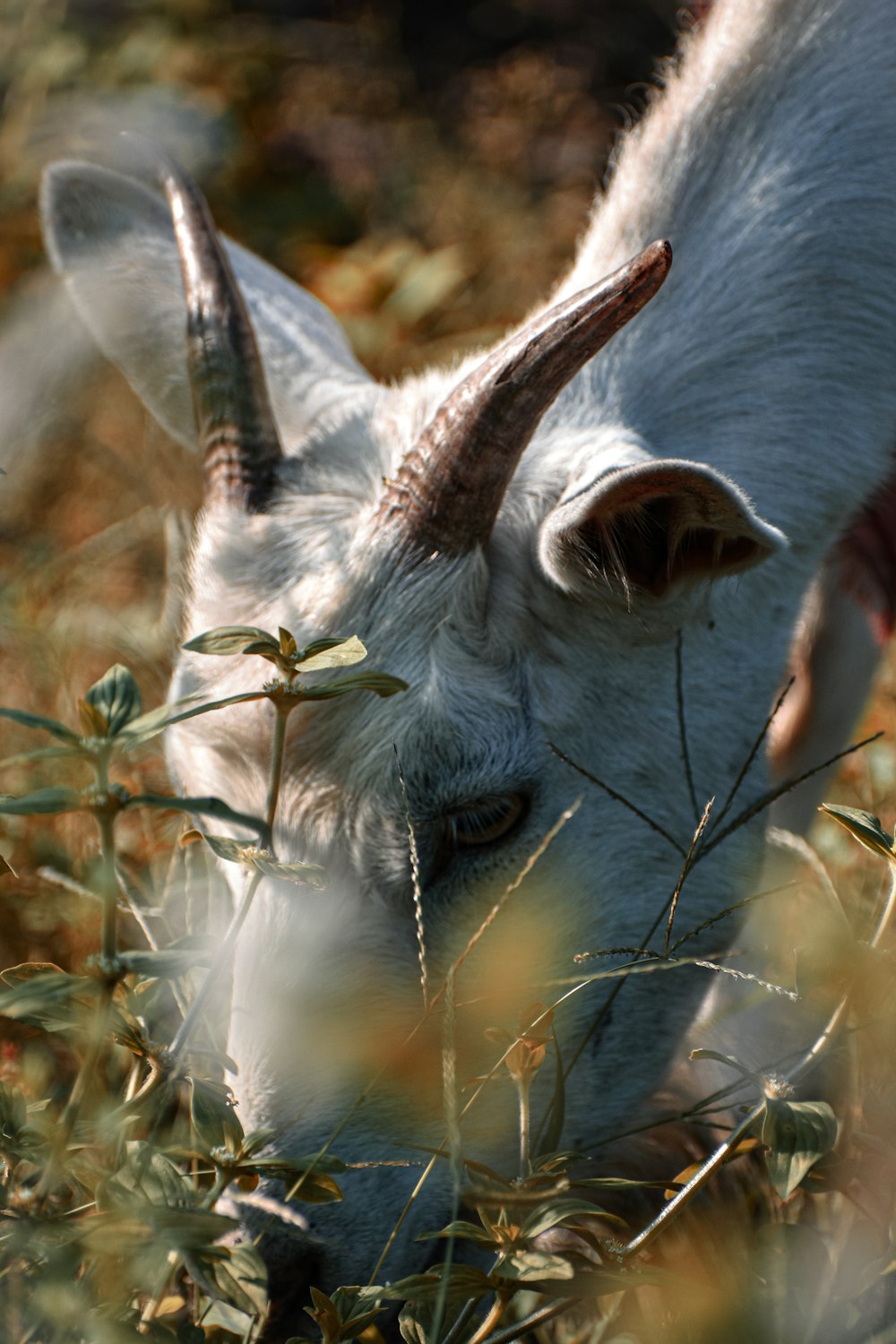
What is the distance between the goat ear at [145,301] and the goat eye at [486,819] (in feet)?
3.83

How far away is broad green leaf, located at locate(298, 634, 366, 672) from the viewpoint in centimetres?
184

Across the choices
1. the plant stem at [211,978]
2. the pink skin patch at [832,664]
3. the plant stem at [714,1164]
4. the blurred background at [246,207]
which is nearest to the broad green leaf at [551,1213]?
the plant stem at [714,1164]

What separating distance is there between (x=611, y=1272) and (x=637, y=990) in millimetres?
924

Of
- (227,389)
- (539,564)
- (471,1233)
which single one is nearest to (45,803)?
(471,1233)

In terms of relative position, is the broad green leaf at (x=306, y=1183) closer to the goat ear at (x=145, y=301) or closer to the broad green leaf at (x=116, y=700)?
the broad green leaf at (x=116, y=700)

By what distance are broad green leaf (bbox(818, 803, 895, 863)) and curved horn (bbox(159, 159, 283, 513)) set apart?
132 centimetres

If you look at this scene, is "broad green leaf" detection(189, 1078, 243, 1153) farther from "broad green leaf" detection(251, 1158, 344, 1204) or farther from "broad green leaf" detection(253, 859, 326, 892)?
"broad green leaf" detection(253, 859, 326, 892)

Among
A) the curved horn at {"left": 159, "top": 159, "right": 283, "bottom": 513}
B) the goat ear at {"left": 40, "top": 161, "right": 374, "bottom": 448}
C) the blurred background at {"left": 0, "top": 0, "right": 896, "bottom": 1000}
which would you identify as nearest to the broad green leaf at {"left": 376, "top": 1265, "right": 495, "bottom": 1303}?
the blurred background at {"left": 0, "top": 0, "right": 896, "bottom": 1000}

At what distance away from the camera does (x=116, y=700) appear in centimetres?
161

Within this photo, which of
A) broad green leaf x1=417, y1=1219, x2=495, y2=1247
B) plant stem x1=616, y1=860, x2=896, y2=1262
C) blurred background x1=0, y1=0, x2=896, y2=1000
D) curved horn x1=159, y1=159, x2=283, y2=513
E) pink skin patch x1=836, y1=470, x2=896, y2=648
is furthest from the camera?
blurred background x1=0, y1=0, x2=896, y2=1000

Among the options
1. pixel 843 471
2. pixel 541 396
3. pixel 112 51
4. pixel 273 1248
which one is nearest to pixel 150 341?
pixel 541 396

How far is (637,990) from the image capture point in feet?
8.63

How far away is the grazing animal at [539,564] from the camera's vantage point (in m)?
2.31

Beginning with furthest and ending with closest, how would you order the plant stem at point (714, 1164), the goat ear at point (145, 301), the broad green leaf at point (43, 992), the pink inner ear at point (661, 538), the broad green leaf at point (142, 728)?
the goat ear at point (145, 301)
the pink inner ear at point (661, 538)
the plant stem at point (714, 1164)
the broad green leaf at point (142, 728)
the broad green leaf at point (43, 992)
